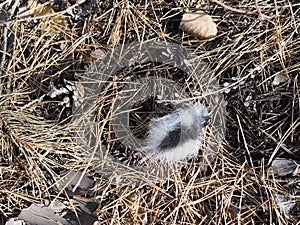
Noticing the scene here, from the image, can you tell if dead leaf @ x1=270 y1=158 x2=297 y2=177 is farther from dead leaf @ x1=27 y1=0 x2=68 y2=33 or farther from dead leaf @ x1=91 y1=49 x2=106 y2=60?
dead leaf @ x1=27 y1=0 x2=68 y2=33

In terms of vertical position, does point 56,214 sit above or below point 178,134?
below

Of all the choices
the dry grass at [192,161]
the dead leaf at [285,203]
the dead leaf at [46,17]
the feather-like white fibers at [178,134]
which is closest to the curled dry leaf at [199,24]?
the dry grass at [192,161]

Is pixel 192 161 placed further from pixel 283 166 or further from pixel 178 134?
pixel 283 166

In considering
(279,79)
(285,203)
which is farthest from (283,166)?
(279,79)

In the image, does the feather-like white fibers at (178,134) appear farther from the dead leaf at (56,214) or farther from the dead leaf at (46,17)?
the dead leaf at (46,17)

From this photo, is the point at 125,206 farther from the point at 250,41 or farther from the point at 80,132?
the point at 250,41

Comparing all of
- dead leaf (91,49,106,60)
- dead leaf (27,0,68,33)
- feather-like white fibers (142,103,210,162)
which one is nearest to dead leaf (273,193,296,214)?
feather-like white fibers (142,103,210,162)
